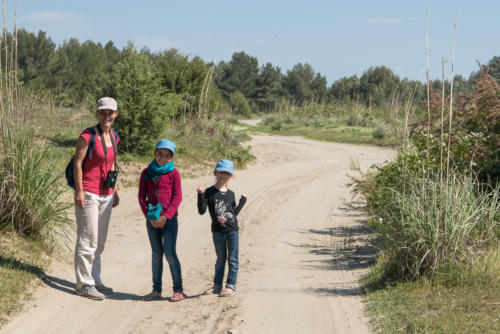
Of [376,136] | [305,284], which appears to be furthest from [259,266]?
[376,136]

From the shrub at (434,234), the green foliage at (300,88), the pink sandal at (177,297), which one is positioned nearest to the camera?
the pink sandal at (177,297)

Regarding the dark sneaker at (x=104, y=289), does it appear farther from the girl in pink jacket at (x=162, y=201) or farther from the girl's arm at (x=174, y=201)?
the girl's arm at (x=174, y=201)

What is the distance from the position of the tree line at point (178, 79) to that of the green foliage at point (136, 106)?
0.15ft

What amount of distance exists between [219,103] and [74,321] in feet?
65.4

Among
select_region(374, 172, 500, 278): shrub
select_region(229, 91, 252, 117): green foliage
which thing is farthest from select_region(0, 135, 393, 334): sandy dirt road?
select_region(229, 91, 252, 117): green foliage

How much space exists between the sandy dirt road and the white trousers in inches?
11.0

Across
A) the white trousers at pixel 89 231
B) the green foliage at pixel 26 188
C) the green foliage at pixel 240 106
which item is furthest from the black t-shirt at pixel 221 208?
the green foliage at pixel 240 106

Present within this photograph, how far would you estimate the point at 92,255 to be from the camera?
579cm

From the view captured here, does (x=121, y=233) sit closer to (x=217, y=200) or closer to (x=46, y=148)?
(x=46, y=148)

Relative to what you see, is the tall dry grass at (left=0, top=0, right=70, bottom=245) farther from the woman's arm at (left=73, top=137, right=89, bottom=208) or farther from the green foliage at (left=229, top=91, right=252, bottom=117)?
the green foliage at (left=229, top=91, right=252, bottom=117)

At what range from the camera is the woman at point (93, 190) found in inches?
218

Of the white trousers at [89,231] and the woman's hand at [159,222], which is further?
the white trousers at [89,231]

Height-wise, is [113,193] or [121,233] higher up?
[113,193]

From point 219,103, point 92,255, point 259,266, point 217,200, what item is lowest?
point 259,266
